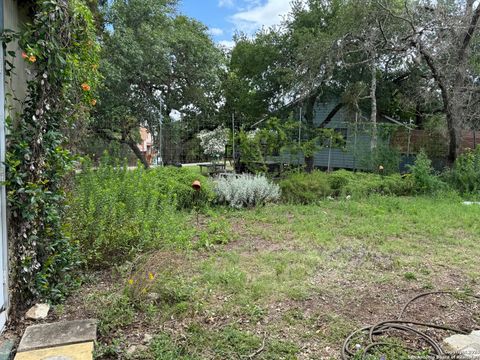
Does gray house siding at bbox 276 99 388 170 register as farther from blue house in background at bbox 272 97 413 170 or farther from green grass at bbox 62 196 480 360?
green grass at bbox 62 196 480 360

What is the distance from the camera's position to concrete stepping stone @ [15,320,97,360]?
75.4 inches

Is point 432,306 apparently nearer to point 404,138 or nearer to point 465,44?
point 465,44

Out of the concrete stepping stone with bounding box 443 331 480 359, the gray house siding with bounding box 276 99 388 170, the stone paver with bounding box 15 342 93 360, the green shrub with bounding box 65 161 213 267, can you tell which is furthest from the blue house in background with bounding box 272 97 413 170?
the stone paver with bounding box 15 342 93 360

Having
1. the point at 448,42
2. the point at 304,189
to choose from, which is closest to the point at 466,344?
the point at 304,189

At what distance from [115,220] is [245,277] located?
131cm

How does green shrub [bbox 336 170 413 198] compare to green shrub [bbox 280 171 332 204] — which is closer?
green shrub [bbox 280 171 332 204]

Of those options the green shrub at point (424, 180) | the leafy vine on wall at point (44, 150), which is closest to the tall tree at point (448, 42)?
the green shrub at point (424, 180)

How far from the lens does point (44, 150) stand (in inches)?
93.1

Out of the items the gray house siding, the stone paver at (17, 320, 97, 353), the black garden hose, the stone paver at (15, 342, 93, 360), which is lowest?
the black garden hose

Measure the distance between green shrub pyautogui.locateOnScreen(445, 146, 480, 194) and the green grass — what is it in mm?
3602

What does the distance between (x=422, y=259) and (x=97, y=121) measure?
29.6 ft

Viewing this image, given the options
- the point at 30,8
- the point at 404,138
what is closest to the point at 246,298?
the point at 30,8

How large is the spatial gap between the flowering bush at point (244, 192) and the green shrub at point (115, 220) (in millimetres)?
2283

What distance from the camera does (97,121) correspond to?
9977 millimetres
